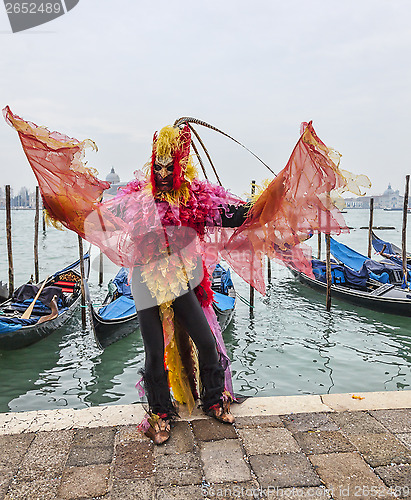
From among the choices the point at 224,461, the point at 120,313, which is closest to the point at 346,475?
the point at 224,461

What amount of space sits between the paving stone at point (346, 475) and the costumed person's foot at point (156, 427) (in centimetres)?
71

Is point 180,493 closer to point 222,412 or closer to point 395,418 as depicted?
point 222,412

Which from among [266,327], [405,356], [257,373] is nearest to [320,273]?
[266,327]

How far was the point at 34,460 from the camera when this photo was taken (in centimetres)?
196

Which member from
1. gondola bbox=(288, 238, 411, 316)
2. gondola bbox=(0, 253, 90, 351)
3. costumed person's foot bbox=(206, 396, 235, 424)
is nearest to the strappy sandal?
costumed person's foot bbox=(206, 396, 235, 424)

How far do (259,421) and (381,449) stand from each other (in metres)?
0.61

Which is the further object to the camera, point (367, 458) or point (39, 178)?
point (39, 178)

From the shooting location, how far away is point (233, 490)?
1754 millimetres

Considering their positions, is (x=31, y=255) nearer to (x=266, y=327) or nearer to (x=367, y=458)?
(x=266, y=327)

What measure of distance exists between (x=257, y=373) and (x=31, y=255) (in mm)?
19074

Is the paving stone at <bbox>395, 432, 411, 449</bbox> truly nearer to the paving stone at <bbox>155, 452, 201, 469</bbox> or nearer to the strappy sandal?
the strappy sandal

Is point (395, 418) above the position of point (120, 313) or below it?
above

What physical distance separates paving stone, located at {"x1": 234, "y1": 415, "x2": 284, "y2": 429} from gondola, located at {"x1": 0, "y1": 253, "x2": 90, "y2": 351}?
4.06 m

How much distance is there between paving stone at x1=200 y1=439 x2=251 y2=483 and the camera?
72.3 inches
